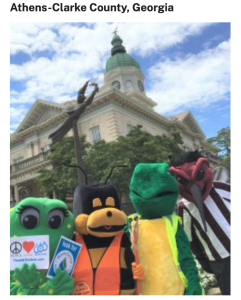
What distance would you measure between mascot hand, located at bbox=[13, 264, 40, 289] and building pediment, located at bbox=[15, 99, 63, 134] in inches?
943

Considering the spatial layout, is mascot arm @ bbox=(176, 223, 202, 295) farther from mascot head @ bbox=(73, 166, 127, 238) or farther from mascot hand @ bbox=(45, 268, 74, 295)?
mascot hand @ bbox=(45, 268, 74, 295)

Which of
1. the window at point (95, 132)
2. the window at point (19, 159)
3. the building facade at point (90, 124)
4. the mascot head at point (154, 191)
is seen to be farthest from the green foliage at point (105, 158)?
the mascot head at point (154, 191)

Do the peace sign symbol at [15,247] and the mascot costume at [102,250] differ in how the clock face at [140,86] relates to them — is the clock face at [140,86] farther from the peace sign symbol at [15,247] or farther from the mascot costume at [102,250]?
the peace sign symbol at [15,247]

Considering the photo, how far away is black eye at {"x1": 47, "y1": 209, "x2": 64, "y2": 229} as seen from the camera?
3.30 meters

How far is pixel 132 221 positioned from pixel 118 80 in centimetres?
3282

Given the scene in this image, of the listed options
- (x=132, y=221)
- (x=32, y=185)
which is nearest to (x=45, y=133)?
(x=32, y=185)

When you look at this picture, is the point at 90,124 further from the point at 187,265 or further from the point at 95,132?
the point at 187,265

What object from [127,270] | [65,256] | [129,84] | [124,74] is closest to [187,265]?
[127,270]

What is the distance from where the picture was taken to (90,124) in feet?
79.1

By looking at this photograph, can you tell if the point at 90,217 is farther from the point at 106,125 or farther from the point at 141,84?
the point at 141,84

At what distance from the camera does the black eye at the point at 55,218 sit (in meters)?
3.30

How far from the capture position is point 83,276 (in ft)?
10.5

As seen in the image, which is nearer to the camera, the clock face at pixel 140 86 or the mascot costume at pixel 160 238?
the mascot costume at pixel 160 238

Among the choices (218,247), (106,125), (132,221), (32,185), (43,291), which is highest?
(106,125)
